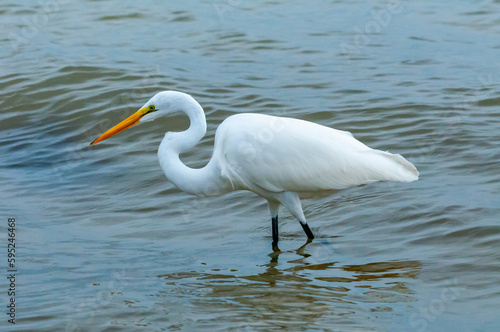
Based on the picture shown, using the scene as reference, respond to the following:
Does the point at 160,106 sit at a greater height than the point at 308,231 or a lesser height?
greater

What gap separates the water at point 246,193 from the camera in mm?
4320

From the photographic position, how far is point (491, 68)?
28.8ft

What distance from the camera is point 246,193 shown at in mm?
6457

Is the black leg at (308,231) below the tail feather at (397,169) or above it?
below

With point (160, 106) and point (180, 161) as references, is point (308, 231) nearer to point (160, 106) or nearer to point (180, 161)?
point (180, 161)

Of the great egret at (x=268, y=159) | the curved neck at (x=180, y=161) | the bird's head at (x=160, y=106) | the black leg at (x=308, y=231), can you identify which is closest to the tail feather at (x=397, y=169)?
the great egret at (x=268, y=159)

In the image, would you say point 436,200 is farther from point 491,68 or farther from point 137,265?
point 491,68

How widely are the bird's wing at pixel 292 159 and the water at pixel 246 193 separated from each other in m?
0.43

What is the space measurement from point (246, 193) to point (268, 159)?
130 centimetres

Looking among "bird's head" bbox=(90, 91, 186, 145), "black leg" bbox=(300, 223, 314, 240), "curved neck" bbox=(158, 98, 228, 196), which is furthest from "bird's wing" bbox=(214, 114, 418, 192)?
"bird's head" bbox=(90, 91, 186, 145)

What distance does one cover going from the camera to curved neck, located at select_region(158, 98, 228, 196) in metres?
5.13

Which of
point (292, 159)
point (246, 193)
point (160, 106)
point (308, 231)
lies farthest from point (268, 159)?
point (246, 193)

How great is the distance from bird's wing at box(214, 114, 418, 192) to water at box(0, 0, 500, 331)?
43 centimetres

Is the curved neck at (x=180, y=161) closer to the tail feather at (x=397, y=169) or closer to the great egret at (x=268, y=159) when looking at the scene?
the great egret at (x=268, y=159)
